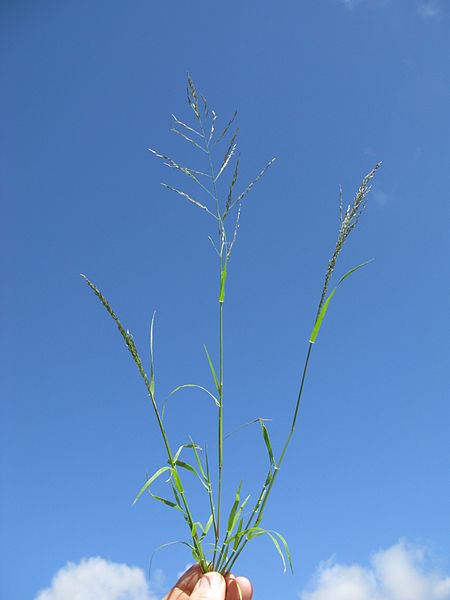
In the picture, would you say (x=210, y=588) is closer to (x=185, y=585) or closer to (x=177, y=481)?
(x=185, y=585)

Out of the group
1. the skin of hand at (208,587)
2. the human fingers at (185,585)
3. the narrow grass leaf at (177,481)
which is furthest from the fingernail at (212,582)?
the narrow grass leaf at (177,481)

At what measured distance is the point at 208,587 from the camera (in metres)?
1.64

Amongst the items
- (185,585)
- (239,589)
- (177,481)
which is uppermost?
(177,481)

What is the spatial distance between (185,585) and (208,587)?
211mm

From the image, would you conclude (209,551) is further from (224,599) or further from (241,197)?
(241,197)

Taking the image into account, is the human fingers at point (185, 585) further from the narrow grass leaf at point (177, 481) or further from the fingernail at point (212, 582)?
the narrow grass leaf at point (177, 481)

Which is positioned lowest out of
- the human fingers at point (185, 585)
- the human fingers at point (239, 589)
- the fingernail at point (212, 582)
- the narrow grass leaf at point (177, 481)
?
the human fingers at point (239, 589)

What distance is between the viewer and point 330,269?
1.86 m

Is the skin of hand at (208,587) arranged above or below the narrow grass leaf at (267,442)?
below

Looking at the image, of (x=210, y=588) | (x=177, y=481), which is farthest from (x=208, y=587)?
(x=177, y=481)

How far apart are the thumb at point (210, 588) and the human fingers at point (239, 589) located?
0.18ft

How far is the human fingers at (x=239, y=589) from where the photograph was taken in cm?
169

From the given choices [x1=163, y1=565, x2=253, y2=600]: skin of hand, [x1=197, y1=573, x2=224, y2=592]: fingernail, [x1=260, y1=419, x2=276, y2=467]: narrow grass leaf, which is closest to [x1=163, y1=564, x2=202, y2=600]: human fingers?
Result: [x1=163, y1=565, x2=253, y2=600]: skin of hand

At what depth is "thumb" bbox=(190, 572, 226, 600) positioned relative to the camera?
63.1 inches
